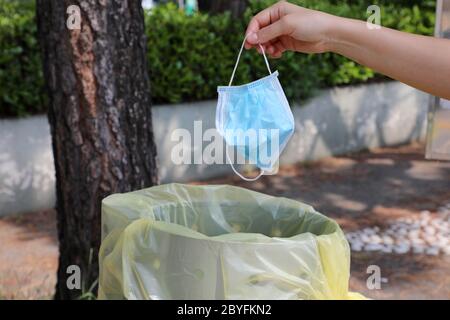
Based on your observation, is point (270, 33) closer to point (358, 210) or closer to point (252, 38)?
point (252, 38)

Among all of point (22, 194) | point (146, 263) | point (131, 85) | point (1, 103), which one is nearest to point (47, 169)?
point (22, 194)

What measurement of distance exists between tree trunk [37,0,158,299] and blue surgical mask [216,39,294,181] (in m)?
1.33

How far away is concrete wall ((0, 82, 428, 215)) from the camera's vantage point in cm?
551

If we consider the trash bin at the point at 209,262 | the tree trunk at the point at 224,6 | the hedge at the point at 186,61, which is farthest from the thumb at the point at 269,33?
the tree trunk at the point at 224,6

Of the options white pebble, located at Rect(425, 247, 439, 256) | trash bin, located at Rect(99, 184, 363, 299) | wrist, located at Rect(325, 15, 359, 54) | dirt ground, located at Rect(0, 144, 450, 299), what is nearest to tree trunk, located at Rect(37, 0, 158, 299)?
dirt ground, located at Rect(0, 144, 450, 299)

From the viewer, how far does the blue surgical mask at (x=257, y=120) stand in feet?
6.32

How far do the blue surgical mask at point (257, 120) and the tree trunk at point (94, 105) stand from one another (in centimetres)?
133

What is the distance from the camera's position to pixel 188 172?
6535 mm

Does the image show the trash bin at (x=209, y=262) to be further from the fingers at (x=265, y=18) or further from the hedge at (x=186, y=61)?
the hedge at (x=186, y=61)

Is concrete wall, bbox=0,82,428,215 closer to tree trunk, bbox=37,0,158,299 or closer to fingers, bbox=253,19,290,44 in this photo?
tree trunk, bbox=37,0,158,299

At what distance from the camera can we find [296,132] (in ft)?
23.6

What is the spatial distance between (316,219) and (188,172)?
456 centimetres

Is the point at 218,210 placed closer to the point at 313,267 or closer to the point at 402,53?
the point at 313,267

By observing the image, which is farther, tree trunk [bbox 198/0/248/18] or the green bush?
tree trunk [bbox 198/0/248/18]
